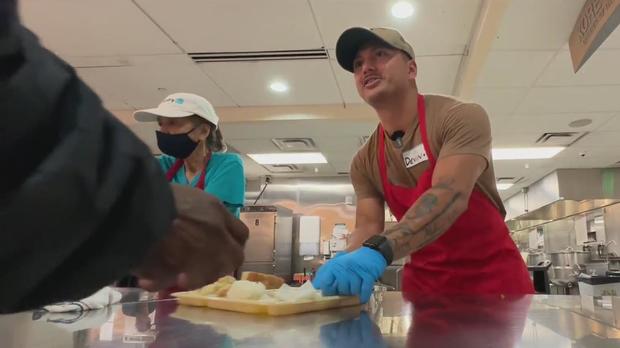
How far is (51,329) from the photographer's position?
728mm

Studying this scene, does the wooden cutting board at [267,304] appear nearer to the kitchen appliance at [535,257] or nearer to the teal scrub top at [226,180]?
the teal scrub top at [226,180]

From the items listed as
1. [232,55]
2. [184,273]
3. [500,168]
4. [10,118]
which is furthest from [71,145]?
[500,168]

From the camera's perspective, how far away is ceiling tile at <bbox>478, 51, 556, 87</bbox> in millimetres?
3367

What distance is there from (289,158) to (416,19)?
396 centimetres

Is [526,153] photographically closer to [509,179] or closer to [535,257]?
[509,179]

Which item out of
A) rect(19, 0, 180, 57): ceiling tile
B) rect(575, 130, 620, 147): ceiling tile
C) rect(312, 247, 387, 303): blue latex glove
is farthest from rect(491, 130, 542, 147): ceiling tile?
rect(312, 247, 387, 303): blue latex glove

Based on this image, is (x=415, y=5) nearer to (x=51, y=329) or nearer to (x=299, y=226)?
(x=51, y=329)

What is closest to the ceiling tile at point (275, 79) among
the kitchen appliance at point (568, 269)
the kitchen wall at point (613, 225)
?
the kitchen appliance at point (568, 269)

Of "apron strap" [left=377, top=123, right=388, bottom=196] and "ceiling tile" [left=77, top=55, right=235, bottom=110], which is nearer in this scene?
"apron strap" [left=377, top=123, right=388, bottom=196]

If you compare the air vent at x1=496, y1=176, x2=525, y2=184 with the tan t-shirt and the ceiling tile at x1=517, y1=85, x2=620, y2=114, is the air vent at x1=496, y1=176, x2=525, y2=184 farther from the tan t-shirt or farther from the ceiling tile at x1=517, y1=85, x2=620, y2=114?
the tan t-shirt

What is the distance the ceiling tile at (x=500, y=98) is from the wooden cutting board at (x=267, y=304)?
136 inches

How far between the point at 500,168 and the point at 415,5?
190 inches

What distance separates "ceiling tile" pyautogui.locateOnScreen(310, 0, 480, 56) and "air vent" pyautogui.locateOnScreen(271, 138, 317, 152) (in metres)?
2.48

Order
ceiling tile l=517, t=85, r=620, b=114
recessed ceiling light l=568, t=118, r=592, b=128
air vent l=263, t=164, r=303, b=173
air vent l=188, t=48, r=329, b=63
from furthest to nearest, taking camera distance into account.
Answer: air vent l=263, t=164, r=303, b=173, recessed ceiling light l=568, t=118, r=592, b=128, ceiling tile l=517, t=85, r=620, b=114, air vent l=188, t=48, r=329, b=63
